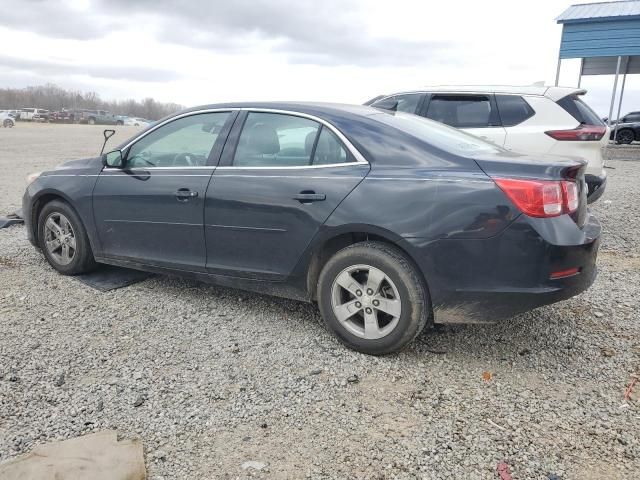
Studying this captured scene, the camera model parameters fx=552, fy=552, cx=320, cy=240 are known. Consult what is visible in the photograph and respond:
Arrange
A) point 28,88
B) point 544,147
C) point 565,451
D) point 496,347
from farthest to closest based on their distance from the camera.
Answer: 1. point 28,88
2. point 544,147
3. point 496,347
4. point 565,451

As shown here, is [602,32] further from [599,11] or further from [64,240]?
[64,240]

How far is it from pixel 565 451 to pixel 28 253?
5161 mm

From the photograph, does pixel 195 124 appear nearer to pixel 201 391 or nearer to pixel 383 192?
pixel 383 192

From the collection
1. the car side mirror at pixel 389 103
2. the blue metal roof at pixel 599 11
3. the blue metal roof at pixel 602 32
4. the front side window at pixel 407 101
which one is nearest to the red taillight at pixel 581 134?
the front side window at pixel 407 101

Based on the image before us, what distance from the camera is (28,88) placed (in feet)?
391

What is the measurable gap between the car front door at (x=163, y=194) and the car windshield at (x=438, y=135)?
1224 mm

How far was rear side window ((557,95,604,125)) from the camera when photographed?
650 centimetres

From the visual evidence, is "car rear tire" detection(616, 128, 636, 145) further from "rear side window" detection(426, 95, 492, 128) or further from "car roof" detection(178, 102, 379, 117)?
"car roof" detection(178, 102, 379, 117)

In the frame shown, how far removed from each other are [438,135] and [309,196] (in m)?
0.98

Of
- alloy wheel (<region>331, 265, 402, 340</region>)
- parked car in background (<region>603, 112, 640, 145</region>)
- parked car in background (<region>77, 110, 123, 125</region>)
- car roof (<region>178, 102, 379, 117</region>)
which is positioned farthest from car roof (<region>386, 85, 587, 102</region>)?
parked car in background (<region>77, 110, 123, 125</region>)

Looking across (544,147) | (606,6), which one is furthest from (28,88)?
(544,147)

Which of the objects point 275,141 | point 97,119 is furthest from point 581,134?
point 97,119

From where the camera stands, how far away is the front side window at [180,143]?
13.6 feet

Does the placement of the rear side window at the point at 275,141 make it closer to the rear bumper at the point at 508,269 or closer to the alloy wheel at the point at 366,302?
the alloy wheel at the point at 366,302
